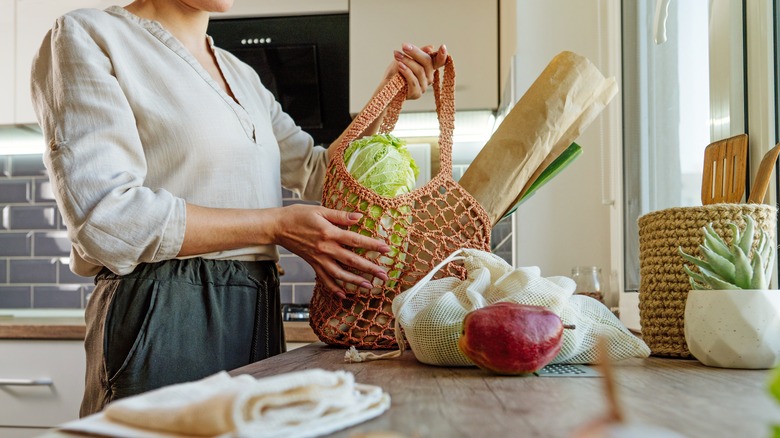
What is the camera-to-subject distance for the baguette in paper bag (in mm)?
945

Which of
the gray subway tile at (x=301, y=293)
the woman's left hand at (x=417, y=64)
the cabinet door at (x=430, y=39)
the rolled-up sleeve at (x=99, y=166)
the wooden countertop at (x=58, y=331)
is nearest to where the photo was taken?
the rolled-up sleeve at (x=99, y=166)

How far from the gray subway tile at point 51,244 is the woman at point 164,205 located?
5.95ft

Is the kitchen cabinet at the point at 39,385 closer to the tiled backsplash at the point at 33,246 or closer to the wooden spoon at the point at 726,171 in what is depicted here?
the tiled backsplash at the point at 33,246

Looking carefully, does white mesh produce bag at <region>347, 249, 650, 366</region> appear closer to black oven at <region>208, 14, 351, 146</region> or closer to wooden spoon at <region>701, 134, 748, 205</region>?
wooden spoon at <region>701, 134, 748, 205</region>

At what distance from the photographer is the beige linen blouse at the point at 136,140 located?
0.93 metres

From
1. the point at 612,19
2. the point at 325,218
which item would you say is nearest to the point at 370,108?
the point at 325,218

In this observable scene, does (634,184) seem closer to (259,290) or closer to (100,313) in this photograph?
(259,290)

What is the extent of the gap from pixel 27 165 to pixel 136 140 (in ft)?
6.85

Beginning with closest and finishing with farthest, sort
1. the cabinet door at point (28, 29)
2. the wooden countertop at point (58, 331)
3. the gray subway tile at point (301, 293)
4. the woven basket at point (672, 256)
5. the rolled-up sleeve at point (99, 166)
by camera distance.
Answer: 1. the woven basket at point (672, 256)
2. the rolled-up sleeve at point (99, 166)
3. the wooden countertop at point (58, 331)
4. the cabinet door at point (28, 29)
5. the gray subway tile at point (301, 293)

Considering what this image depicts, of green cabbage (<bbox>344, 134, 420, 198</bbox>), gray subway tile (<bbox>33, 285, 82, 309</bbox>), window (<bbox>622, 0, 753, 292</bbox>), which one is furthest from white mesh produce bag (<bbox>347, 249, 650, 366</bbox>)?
gray subway tile (<bbox>33, 285, 82, 309</bbox>)

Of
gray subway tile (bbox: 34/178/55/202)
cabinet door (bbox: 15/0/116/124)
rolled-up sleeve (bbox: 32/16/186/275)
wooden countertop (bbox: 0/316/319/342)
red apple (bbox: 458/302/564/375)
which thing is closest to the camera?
red apple (bbox: 458/302/564/375)

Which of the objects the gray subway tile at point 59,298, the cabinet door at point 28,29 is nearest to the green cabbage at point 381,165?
the cabinet door at point 28,29

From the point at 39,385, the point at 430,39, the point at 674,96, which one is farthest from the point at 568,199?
the point at 39,385

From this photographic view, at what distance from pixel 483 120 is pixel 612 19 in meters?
0.75
